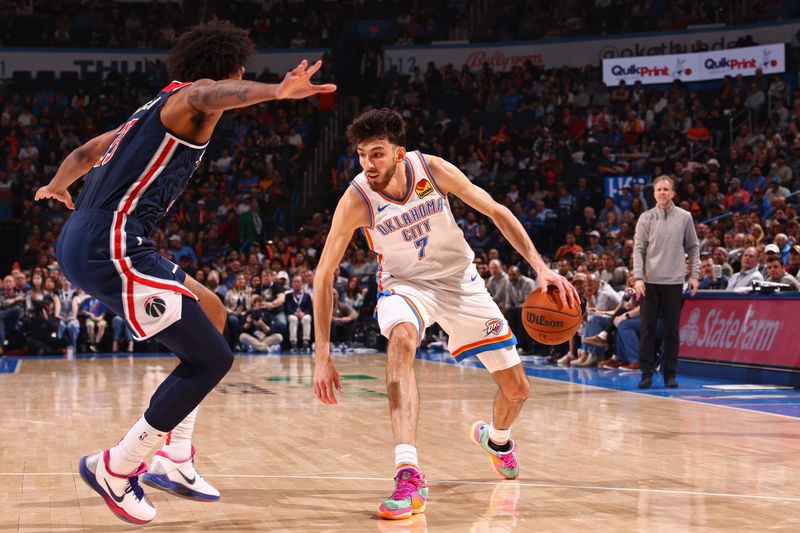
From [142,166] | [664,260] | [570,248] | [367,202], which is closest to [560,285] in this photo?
[367,202]

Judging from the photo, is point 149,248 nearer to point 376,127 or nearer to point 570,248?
point 376,127

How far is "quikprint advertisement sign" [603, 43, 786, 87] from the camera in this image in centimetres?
2270

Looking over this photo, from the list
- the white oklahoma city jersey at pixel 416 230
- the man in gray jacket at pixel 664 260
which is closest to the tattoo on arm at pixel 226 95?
the white oklahoma city jersey at pixel 416 230

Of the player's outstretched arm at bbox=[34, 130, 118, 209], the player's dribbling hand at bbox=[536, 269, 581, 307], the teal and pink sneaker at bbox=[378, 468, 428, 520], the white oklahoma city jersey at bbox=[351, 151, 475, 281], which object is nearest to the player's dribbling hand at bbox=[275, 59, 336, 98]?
the player's outstretched arm at bbox=[34, 130, 118, 209]

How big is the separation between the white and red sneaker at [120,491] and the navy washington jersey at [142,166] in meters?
1.04

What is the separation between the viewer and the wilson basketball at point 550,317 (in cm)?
511

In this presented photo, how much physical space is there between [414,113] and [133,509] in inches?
812

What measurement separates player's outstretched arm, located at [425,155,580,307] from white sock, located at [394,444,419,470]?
104 centimetres

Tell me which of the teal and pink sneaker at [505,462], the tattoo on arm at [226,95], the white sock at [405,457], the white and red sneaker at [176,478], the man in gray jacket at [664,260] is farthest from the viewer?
the man in gray jacket at [664,260]

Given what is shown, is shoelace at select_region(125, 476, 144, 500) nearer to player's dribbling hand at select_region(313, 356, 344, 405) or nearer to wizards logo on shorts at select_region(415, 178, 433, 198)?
player's dribbling hand at select_region(313, 356, 344, 405)

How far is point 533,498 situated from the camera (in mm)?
4625

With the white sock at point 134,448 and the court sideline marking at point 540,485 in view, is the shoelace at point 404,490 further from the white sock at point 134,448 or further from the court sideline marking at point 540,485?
the white sock at point 134,448

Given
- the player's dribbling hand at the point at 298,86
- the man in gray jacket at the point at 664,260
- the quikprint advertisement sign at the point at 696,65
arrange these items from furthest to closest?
the quikprint advertisement sign at the point at 696,65
the man in gray jacket at the point at 664,260
the player's dribbling hand at the point at 298,86

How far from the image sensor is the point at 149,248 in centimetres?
406
